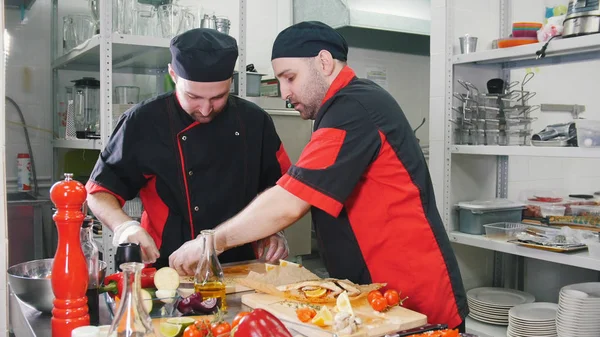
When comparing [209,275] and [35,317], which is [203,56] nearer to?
[209,275]

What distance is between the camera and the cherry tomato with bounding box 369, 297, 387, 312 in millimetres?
1466

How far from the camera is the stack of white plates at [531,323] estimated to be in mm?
3025

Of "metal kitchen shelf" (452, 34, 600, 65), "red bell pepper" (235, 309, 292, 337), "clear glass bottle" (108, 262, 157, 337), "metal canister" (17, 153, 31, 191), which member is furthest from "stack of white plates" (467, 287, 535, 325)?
"metal canister" (17, 153, 31, 191)

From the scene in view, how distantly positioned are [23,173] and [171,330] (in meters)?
2.89

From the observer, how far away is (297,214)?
1.67 metres

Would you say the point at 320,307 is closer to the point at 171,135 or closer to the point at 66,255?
the point at 66,255

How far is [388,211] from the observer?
1.72m

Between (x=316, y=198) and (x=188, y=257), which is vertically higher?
(x=316, y=198)

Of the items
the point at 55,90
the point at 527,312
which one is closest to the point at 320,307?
the point at 527,312

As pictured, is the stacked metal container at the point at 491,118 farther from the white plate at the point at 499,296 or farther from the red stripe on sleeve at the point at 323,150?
the red stripe on sleeve at the point at 323,150

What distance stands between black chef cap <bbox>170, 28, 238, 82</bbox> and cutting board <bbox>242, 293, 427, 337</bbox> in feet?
2.70

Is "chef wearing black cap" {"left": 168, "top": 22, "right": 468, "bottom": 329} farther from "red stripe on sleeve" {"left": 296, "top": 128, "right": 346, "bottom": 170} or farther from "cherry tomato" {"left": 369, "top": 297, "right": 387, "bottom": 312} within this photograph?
"cherry tomato" {"left": 369, "top": 297, "right": 387, "bottom": 312}

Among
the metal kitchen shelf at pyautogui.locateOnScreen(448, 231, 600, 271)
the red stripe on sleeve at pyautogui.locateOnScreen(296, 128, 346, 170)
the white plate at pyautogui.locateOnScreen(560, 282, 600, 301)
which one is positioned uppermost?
the red stripe on sleeve at pyautogui.locateOnScreen(296, 128, 346, 170)

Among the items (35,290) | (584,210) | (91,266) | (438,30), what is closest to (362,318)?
(91,266)
